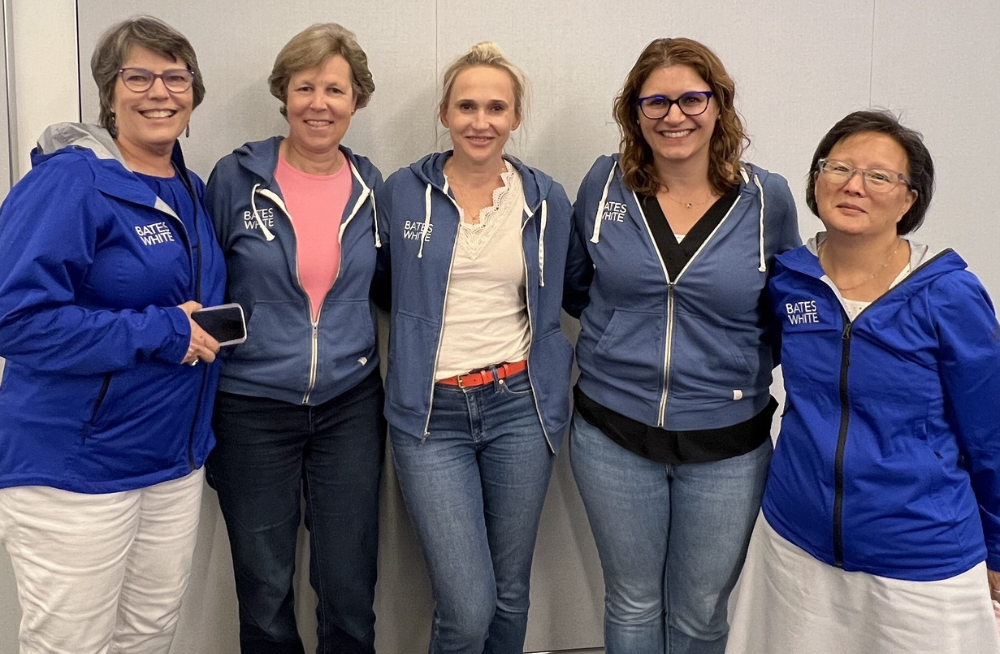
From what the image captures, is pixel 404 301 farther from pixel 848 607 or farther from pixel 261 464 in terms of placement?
pixel 848 607

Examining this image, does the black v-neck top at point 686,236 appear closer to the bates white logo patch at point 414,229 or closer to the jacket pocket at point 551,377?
the jacket pocket at point 551,377

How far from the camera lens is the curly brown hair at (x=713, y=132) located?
1.98 meters

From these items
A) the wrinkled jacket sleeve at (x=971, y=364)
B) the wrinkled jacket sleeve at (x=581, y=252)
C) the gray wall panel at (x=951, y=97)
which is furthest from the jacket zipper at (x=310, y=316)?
the gray wall panel at (x=951, y=97)

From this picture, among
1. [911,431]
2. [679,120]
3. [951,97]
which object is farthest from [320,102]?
[951,97]

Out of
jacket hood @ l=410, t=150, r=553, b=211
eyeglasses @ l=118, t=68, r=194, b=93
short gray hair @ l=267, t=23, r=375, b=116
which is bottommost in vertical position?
jacket hood @ l=410, t=150, r=553, b=211

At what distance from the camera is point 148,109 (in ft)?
5.88

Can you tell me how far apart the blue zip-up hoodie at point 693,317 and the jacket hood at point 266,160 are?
67 cm

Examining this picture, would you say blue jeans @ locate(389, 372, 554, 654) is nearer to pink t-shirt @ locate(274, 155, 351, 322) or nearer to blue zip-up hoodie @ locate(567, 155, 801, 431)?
→ blue zip-up hoodie @ locate(567, 155, 801, 431)

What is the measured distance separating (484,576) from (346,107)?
1.24 meters

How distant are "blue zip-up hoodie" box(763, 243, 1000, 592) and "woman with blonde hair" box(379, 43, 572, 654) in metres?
0.70

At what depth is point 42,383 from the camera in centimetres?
169

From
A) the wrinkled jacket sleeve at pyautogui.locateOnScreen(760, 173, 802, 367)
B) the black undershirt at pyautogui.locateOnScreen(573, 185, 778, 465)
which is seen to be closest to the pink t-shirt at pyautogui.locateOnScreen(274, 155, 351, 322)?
the black undershirt at pyautogui.locateOnScreen(573, 185, 778, 465)

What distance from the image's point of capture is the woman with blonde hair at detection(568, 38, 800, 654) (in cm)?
196

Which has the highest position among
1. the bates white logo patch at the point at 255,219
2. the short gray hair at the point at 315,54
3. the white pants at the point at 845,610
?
the short gray hair at the point at 315,54
